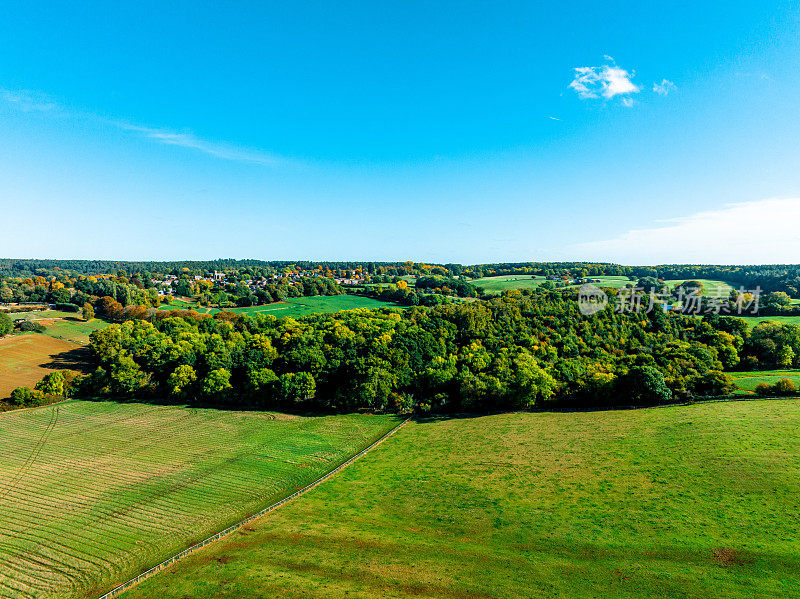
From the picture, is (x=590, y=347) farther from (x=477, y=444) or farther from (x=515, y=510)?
(x=515, y=510)

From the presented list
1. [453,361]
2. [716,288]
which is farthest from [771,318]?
[453,361]

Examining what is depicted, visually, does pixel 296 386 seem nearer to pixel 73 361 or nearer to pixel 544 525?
pixel 544 525

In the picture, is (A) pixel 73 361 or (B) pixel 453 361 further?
(A) pixel 73 361

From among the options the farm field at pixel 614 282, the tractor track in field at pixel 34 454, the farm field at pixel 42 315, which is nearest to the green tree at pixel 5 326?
the farm field at pixel 42 315

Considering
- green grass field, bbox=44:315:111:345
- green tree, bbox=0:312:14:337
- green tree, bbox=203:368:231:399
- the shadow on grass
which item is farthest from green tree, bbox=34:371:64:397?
green tree, bbox=0:312:14:337

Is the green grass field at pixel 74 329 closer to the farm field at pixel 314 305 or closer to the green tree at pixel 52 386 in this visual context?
the green tree at pixel 52 386

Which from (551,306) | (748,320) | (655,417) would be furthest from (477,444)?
(748,320)

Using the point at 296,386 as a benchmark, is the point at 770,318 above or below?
above
